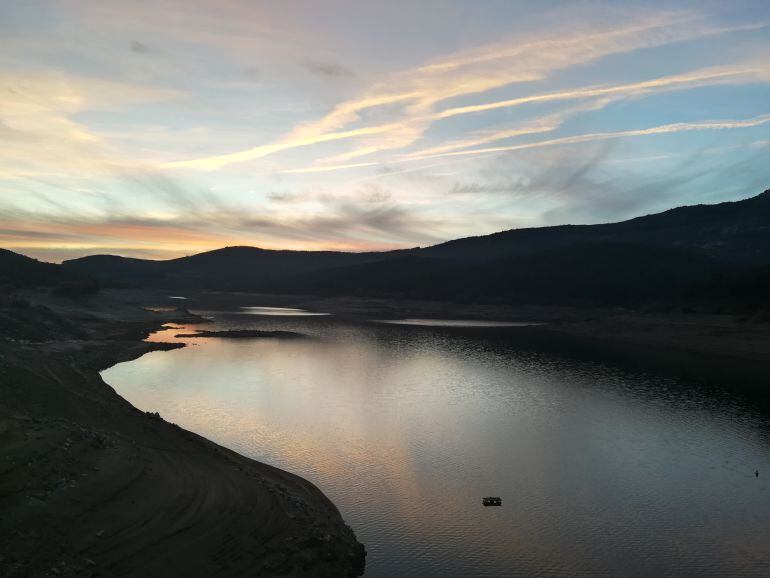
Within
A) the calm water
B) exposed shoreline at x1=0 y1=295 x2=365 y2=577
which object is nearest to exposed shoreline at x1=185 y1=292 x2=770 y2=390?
the calm water

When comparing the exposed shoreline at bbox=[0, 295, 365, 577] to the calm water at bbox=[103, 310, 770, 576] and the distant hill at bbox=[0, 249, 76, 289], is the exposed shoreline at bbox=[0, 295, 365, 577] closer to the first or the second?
the calm water at bbox=[103, 310, 770, 576]

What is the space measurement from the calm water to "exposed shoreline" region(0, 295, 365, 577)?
8.71 ft

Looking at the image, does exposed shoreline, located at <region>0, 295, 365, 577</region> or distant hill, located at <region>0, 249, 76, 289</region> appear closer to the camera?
exposed shoreline, located at <region>0, 295, 365, 577</region>

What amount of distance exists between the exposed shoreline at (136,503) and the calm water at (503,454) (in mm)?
2654

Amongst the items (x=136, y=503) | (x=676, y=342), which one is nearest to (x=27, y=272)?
(x=136, y=503)

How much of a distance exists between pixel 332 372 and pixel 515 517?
37.0 m

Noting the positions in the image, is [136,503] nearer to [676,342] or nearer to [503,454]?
[503,454]

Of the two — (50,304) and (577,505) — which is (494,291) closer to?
(50,304)

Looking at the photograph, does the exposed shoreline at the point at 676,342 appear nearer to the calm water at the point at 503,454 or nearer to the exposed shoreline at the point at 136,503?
the calm water at the point at 503,454

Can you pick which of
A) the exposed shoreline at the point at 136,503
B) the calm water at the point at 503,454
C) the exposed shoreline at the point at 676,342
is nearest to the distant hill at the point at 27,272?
the calm water at the point at 503,454

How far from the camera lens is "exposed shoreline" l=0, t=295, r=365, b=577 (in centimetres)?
1375

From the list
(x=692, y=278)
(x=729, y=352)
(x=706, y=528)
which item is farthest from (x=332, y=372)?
(x=692, y=278)

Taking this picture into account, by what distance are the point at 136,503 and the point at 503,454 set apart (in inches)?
801

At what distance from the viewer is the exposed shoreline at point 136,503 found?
1375 centimetres
